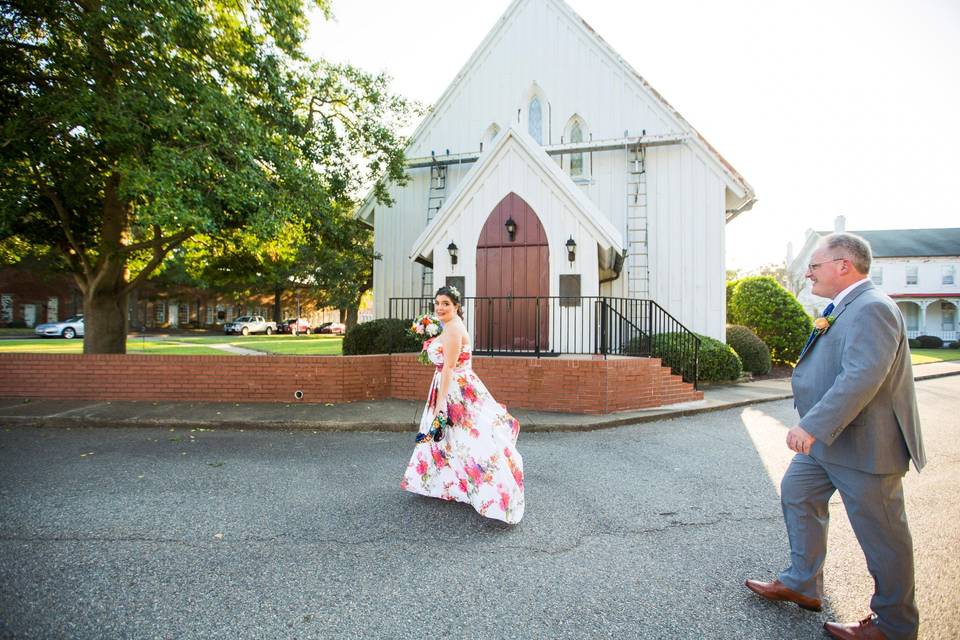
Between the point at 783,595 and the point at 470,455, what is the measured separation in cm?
236

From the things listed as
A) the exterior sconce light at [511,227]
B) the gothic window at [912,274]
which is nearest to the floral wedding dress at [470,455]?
the exterior sconce light at [511,227]

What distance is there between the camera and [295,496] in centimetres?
456

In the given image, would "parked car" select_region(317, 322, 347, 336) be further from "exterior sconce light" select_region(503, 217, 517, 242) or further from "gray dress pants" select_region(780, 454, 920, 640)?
"gray dress pants" select_region(780, 454, 920, 640)

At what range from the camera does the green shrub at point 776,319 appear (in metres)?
16.4

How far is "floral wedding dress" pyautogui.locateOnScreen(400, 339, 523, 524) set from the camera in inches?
158

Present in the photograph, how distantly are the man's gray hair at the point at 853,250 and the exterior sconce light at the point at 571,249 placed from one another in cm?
788

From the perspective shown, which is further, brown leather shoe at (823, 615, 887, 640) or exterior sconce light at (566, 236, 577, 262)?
exterior sconce light at (566, 236, 577, 262)

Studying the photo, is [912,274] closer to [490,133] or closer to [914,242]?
[914,242]

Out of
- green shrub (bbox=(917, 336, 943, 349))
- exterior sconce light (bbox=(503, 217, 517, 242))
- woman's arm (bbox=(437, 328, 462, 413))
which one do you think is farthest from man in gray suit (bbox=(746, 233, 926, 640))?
green shrub (bbox=(917, 336, 943, 349))

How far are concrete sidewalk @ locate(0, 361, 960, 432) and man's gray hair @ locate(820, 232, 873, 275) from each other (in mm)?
5480

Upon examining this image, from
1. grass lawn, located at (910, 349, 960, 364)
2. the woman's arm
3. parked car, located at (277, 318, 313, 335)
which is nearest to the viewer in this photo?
the woman's arm

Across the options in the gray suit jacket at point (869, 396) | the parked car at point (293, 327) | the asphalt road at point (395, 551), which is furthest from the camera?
the parked car at point (293, 327)

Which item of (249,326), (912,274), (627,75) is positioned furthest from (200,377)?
(912,274)

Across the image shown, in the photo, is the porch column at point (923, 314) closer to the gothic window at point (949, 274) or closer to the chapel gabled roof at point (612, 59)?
the gothic window at point (949, 274)
